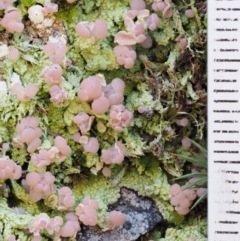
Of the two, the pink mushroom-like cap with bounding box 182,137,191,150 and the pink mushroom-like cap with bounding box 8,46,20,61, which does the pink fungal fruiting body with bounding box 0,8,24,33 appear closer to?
the pink mushroom-like cap with bounding box 8,46,20,61

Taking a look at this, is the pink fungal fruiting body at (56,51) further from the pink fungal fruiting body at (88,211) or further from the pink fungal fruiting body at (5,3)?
the pink fungal fruiting body at (88,211)

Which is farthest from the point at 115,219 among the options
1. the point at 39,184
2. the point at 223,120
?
the point at 223,120

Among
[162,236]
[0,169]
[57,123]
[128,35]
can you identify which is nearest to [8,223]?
[0,169]

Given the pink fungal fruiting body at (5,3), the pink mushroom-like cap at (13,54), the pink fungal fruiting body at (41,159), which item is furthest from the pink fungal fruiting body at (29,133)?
the pink fungal fruiting body at (5,3)

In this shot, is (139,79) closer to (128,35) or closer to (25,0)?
(128,35)

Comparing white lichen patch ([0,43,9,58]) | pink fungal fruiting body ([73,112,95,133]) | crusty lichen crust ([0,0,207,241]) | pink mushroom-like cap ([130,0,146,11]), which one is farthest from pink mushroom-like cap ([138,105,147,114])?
white lichen patch ([0,43,9,58])

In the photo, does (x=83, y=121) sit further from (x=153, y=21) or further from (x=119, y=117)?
(x=153, y=21)
